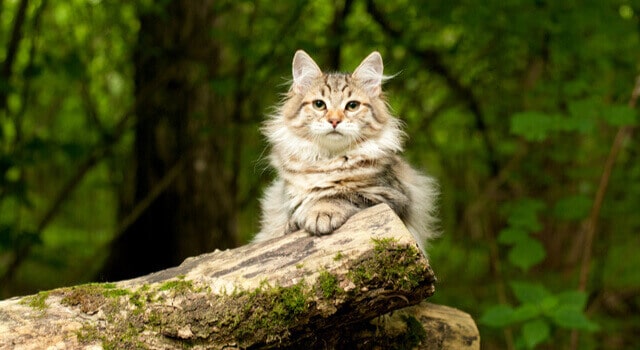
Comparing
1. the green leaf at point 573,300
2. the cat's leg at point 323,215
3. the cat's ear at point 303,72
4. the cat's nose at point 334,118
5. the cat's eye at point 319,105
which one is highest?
the cat's ear at point 303,72

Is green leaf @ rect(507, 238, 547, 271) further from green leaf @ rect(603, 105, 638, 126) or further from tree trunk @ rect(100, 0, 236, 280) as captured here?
tree trunk @ rect(100, 0, 236, 280)

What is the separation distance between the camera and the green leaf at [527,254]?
14.7ft

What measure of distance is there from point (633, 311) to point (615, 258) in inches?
52.3

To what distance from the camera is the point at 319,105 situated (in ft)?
12.0

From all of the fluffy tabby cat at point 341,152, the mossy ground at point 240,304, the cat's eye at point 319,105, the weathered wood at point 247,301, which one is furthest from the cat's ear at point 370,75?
the mossy ground at point 240,304

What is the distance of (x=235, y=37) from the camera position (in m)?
5.22

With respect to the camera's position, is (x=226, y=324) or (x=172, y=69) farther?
(x=172, y=69)

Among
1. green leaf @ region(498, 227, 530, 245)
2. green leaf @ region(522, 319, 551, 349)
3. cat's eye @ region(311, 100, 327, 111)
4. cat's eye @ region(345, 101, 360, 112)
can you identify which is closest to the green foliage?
green leaf @ region(522, 319, 551, 349)

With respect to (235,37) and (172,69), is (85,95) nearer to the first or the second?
(172,69)

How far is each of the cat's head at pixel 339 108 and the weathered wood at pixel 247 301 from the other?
2.87 feet

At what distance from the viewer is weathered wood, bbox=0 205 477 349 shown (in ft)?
8.48

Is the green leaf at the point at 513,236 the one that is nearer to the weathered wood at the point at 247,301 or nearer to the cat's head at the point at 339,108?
the cat's head at the point at 339,108

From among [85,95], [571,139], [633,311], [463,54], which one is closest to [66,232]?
[85,95]

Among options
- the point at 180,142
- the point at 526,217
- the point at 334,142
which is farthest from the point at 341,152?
the point at 180,142
